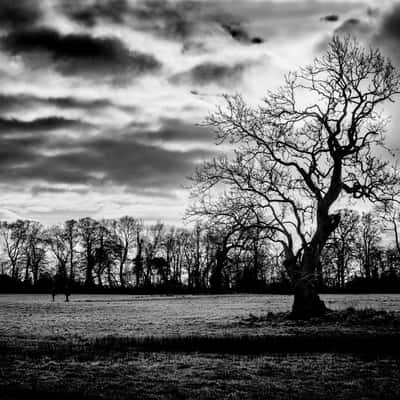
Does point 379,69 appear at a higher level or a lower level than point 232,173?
higher

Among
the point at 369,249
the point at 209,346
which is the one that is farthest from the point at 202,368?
the point at 369,249

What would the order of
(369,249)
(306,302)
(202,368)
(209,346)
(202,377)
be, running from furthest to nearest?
(369,249) < (306,302) < (209,346) < (202,368) < (202,377)

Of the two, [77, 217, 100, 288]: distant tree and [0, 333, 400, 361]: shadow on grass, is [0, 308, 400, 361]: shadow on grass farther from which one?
[77, 217, 100, 288]: distant tree

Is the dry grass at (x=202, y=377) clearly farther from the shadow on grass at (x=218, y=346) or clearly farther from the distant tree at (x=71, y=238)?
the distant tree at (x=71, y=238)

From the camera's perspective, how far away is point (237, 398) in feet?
30.1

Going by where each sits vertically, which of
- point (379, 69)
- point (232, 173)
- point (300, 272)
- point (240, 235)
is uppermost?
point (379, 69)

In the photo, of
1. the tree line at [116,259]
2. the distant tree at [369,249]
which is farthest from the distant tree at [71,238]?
the distant tree at [369,249]

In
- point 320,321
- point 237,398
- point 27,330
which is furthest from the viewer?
point 320,321

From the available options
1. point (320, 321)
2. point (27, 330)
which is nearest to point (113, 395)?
point (27, 330)

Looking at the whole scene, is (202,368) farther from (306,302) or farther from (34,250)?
(34,250)

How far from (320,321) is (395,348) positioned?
10651mm

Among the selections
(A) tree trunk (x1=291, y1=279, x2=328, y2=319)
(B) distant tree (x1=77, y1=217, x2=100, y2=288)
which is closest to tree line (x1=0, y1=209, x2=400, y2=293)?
(B) distant tree (x1=77, y1=217, x2=100, y2=288)

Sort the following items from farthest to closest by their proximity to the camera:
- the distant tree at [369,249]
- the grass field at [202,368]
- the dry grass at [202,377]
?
the distant tree at [369,249], the grass field at [202,368], the dry grass at [202,377]

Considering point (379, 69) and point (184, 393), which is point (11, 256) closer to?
point (379, 69)
